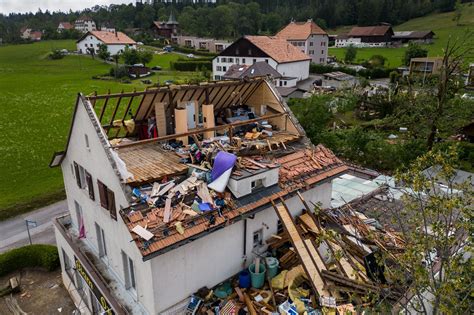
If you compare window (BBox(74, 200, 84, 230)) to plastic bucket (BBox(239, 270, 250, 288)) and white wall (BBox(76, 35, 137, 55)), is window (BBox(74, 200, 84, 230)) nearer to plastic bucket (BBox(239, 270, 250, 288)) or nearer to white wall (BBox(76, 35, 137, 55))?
plastic bucket (BBox(239, 270, 250, 288))

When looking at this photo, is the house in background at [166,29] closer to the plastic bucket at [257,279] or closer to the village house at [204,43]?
the village house at [204,43]

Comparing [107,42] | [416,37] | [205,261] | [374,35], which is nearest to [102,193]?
[205,261]

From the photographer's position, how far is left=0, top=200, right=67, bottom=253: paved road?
98.9 ft

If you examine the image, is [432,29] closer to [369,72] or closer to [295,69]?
[369,72]

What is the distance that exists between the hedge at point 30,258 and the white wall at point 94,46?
11219 cm

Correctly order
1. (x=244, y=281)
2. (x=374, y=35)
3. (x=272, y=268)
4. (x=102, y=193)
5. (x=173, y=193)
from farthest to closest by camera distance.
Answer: (x=374, y=35) → (x=102, y=193) → (x=272, y=268) → (x=244, y=281) → (x=173, y=193)

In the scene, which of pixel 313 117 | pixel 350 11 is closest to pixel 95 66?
pixel 313 117

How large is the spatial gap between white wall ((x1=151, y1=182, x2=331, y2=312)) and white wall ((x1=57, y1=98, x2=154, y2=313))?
571mm

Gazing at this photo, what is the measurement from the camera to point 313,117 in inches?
1613

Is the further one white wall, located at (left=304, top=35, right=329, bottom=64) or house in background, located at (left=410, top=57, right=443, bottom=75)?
white wall, located at (left=304, top=35, right=329, bottom=64)

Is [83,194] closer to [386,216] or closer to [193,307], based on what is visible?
[193,307]

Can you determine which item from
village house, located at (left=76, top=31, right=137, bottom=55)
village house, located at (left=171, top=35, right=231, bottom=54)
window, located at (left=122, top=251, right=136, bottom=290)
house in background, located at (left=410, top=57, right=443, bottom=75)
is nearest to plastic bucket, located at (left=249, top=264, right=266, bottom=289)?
window, located at (left=122, top=251, right=136, bottom=290)

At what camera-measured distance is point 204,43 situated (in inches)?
5871

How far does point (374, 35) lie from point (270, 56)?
3718 inches
